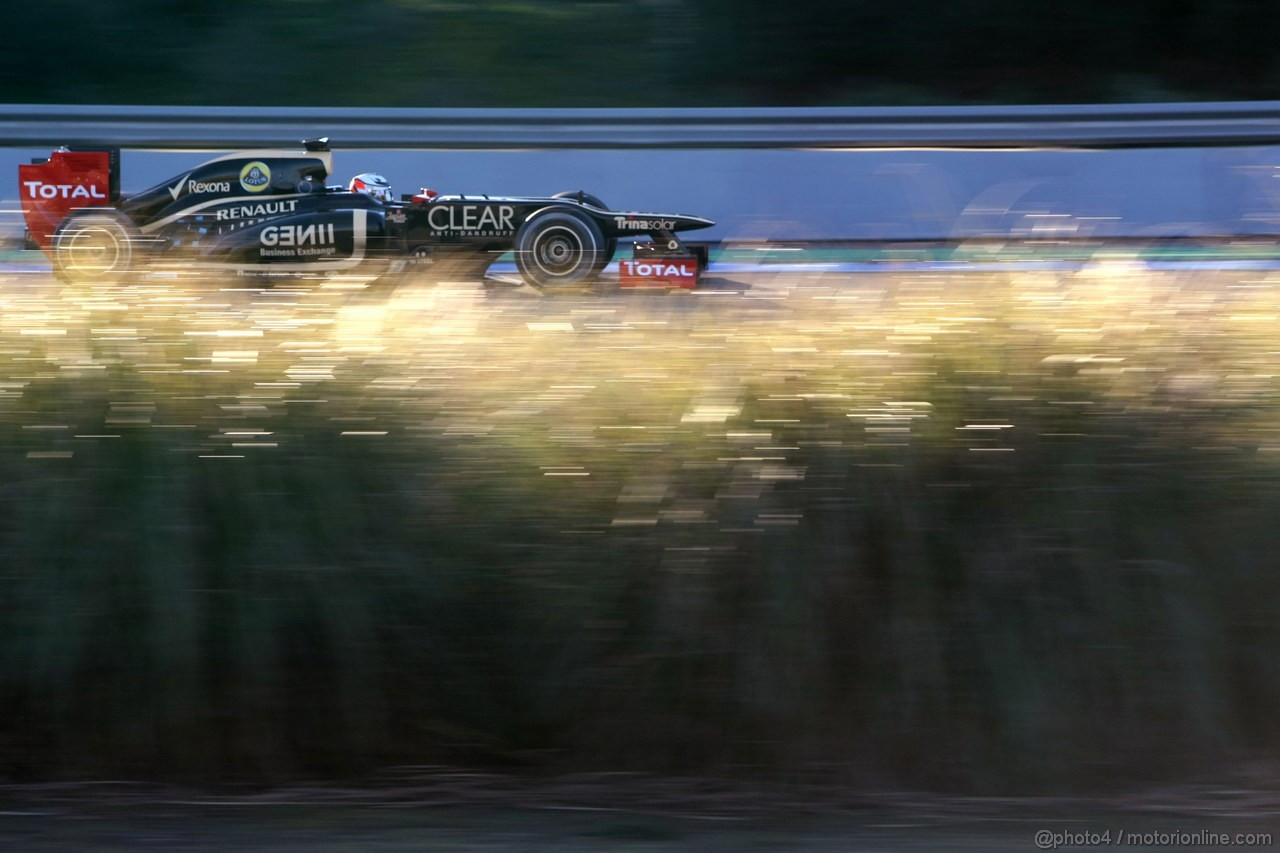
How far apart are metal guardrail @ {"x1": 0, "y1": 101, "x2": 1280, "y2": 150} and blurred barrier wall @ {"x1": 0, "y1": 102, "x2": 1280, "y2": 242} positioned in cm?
2

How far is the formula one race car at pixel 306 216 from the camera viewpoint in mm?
9820

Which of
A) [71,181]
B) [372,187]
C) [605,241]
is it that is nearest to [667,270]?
[605,241]

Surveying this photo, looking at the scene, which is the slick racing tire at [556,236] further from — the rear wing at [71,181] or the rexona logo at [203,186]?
the rear wing at [71,181]

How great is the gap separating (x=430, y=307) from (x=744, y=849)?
182cm

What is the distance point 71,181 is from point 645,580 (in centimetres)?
820

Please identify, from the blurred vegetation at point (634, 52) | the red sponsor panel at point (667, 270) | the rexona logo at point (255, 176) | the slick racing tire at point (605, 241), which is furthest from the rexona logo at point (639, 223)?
the blurred vegetation at point (634, 52)

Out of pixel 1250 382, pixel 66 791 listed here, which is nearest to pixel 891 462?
pixel 1250 382

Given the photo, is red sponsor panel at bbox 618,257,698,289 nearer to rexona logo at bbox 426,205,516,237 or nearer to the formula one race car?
the formula one race car

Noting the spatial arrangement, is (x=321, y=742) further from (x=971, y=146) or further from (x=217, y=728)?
(x=971, y=146)

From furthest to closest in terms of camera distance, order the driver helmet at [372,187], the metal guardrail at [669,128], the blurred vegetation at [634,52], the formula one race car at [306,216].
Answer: the blurred vegetation at [634,52] → the metal guardrail at [669,128] → the driver helmet at [372,187] → the formula one race car at [306,216]

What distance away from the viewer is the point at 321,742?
3699mm

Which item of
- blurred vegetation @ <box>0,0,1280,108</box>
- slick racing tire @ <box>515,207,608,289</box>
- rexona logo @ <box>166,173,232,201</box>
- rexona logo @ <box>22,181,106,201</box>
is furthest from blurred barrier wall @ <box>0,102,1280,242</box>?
slick racing tire @ <box>515,207,608,289</box>

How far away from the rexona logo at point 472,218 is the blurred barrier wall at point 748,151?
341cm

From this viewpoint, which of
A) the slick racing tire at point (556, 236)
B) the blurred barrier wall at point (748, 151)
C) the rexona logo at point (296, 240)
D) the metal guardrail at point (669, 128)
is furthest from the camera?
the blurred barrier wall at point (748, 151)
